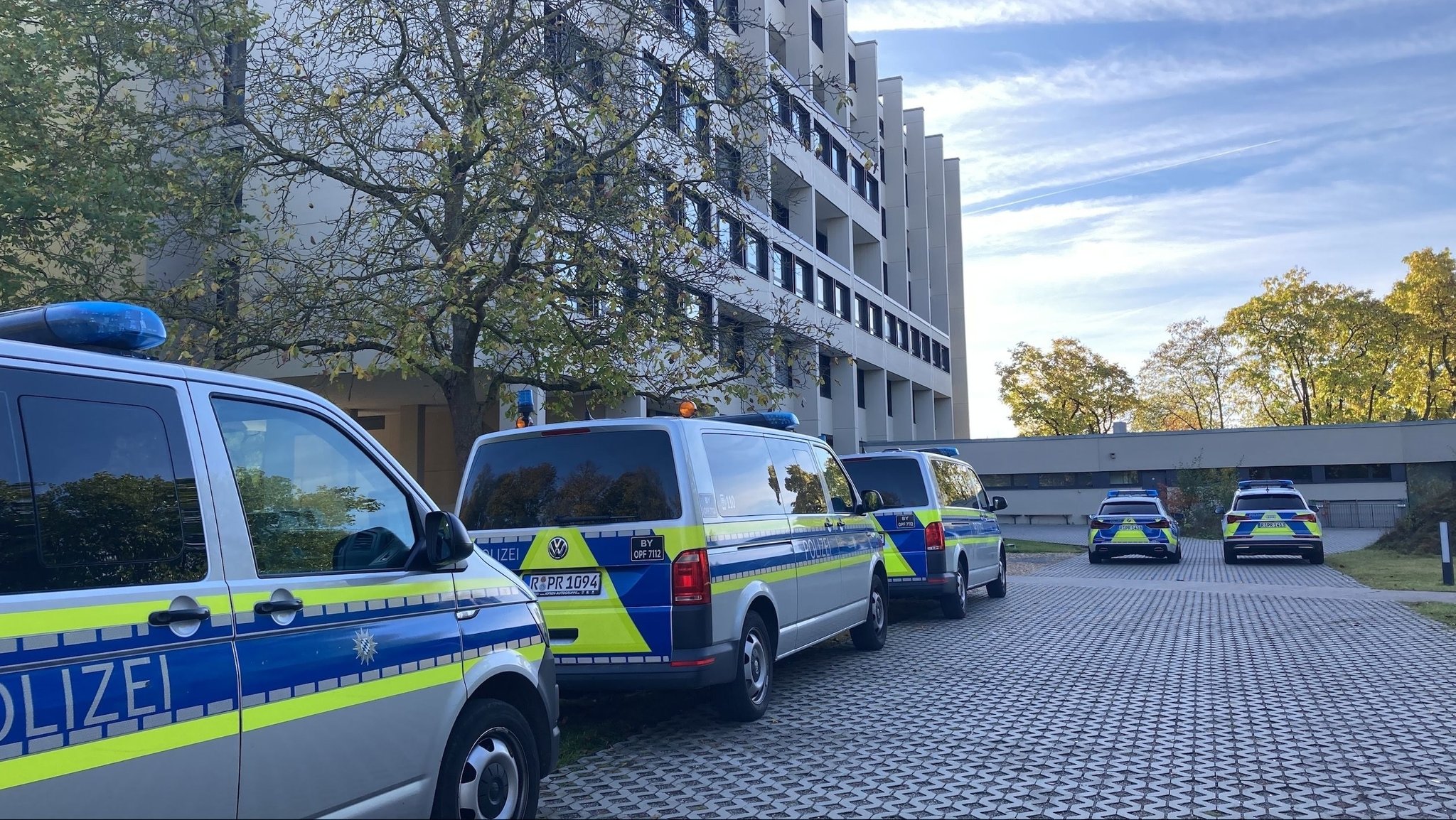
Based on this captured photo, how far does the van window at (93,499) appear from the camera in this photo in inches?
108

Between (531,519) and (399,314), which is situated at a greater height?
(399,314)

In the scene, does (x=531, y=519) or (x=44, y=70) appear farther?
(x=44, y=70)

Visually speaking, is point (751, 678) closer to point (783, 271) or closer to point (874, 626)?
point (874, 626)

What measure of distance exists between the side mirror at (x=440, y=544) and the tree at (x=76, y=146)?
9770 mm

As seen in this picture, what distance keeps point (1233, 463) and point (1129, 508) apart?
25241mm

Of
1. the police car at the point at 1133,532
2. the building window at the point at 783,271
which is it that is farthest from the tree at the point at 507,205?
the building window at the point at 783,271

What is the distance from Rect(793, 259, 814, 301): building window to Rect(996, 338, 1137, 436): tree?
31.5m

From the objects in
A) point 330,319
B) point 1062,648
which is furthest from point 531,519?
point 1062,648

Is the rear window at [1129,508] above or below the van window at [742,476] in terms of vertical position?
below

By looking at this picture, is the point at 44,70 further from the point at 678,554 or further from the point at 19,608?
the point at 19,608

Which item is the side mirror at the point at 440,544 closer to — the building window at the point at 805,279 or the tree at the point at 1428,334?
the building window at the point at 805,279

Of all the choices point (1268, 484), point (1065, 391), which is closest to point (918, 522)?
point (1268, 484)

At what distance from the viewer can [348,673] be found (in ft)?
11.9

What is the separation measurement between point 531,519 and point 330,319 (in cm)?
543
